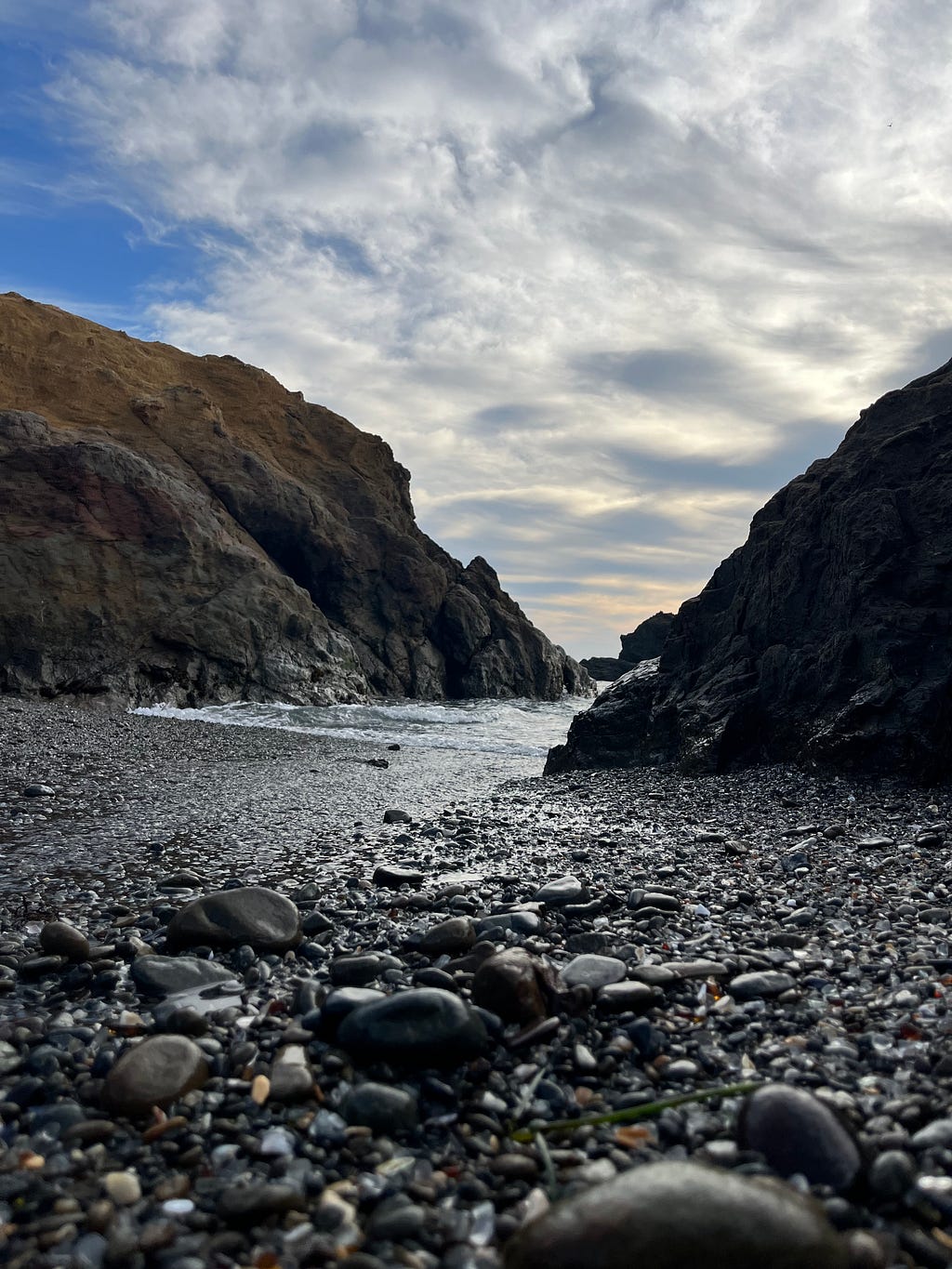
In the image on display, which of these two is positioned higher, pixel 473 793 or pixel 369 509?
pixel 369 509

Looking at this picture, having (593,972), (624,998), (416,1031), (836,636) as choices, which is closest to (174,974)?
(416,1031)

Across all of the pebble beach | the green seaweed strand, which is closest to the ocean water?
the pebble beach

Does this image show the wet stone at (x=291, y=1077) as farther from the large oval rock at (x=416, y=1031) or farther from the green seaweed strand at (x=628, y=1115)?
the green seaweed strand at (x=628, y=1115)

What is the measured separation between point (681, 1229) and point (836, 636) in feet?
40.1

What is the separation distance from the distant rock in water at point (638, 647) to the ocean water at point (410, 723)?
48.5 metres

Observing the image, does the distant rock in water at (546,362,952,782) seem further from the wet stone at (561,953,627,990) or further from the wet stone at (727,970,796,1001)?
the wet stone at (561,953,627,990)

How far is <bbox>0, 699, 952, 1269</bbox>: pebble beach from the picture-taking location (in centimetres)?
211

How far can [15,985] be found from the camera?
411cm

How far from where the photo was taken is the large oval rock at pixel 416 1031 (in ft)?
10.2

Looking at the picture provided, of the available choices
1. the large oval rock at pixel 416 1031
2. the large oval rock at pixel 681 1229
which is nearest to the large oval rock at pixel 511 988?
the large oval rock at pixel 416 1031

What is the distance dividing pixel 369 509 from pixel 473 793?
49208 mm

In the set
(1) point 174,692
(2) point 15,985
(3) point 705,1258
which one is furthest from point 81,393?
(3) point 705,1258

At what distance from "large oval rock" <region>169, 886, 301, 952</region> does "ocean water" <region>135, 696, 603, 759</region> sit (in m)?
17.9

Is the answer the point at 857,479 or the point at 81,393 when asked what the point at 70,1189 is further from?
the point at 81,393
